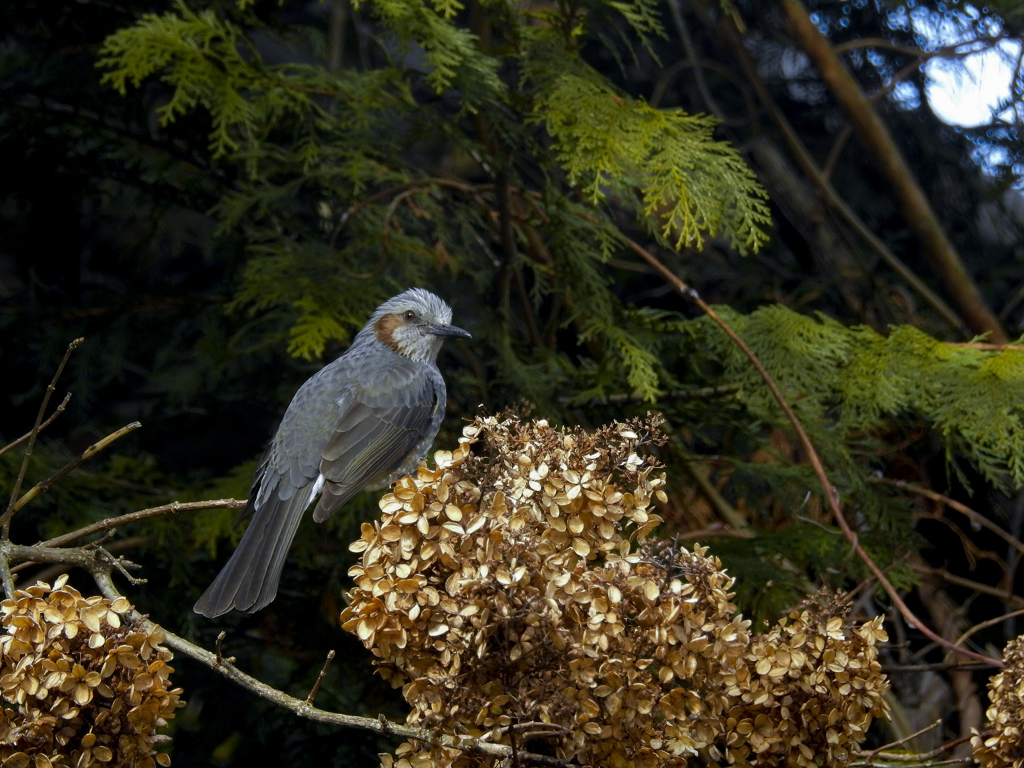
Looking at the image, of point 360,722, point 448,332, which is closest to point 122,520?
point 360,722

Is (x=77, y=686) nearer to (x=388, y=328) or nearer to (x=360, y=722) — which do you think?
(x=360, y=722)

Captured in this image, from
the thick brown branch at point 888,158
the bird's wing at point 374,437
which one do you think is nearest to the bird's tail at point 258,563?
the bird's wing at point 374,437

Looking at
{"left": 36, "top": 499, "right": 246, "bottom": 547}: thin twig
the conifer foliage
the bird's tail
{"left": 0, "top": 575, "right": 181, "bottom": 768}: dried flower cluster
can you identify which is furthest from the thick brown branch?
{"left": 0, "top": 575, "right": 181, "bottom": 768}: dried flower cluster

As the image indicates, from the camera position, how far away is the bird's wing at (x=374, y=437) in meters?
3.25

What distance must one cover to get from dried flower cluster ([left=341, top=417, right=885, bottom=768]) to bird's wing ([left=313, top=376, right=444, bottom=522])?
1349 millimetres

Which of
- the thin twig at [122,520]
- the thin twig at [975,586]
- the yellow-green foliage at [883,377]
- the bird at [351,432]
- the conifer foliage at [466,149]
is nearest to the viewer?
the thin twig at [122,520]

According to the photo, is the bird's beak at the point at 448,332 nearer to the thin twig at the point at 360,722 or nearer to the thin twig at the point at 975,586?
the thin twig at the point at 360,722

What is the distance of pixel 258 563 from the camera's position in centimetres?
279

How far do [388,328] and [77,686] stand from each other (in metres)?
2.41

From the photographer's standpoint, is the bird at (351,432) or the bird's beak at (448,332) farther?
the bird's beak at (448,332)

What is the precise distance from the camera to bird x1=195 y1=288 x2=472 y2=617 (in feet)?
9.79

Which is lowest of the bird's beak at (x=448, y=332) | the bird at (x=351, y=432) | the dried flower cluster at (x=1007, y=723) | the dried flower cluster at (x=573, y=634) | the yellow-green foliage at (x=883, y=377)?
the bird at (x=351, y=432)

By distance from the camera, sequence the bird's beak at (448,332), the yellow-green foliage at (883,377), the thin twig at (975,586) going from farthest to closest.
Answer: the thin twig at (975,586), the bird's beak at (448,332), the yellow-green foliage at (883,377)

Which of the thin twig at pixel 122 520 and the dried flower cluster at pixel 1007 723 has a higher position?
the dried flower cluster at pixel 1007 723
